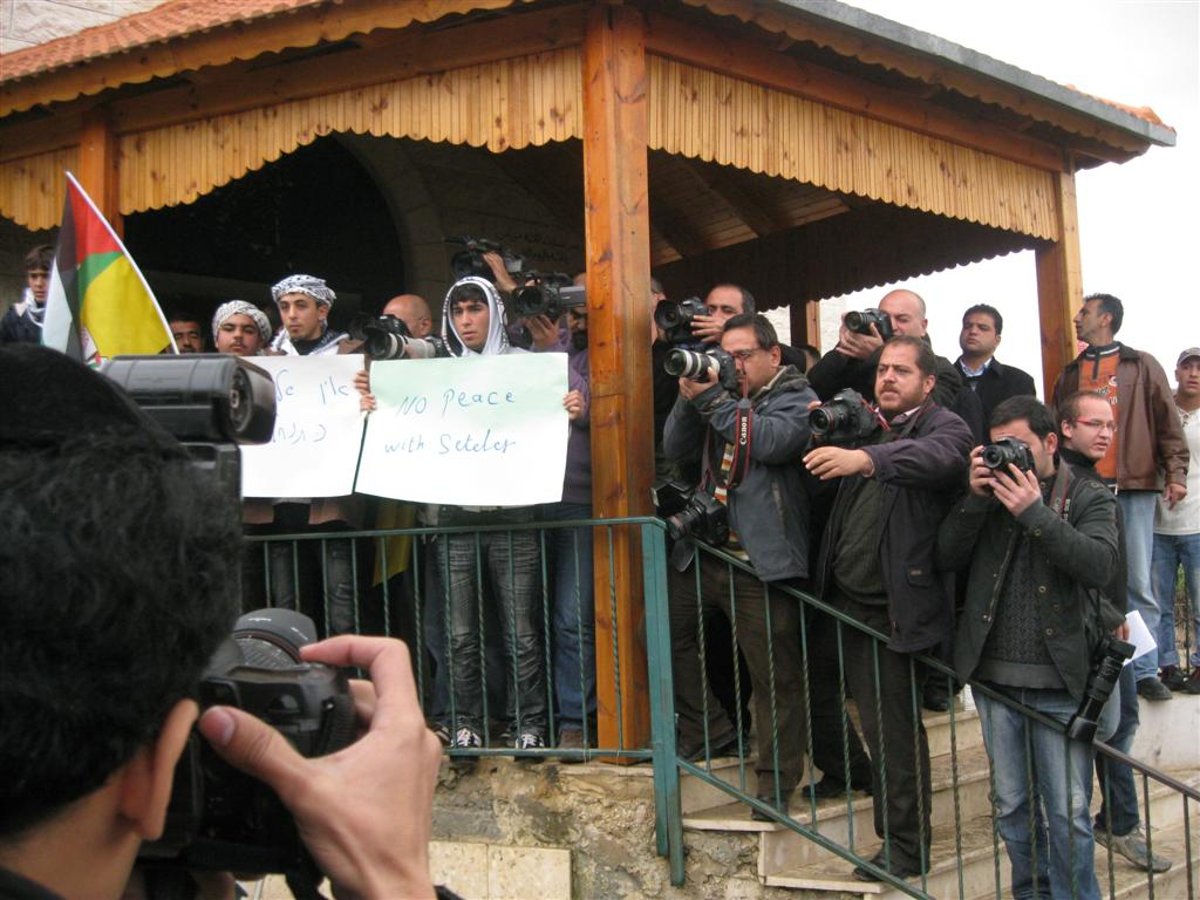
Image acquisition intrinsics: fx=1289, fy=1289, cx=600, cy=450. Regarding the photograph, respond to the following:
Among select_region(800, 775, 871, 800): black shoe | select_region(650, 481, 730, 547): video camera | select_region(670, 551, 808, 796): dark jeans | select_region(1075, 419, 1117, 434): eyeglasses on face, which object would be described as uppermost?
select_region(1075, 419, 1117, 434): eyeglasses on face

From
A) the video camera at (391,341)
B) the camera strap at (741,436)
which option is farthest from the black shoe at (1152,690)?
the video camera at (391,341)

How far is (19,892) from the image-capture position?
84 cm

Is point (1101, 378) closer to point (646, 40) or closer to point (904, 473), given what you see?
point (904, 473)

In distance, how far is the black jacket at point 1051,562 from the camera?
4199 mm

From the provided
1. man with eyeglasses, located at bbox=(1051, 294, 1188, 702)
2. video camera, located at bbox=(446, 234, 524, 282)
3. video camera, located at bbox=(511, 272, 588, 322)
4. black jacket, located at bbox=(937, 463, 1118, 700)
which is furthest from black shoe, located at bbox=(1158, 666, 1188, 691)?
video camera, located at bbox=(446, 234, 524, 282)

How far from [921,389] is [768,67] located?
1672 mm

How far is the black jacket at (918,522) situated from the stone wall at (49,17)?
6.12m

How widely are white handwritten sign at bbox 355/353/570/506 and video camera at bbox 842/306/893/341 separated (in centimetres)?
132

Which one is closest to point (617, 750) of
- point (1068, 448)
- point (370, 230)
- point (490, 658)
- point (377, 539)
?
point (490, 658)

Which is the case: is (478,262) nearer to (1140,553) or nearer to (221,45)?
(221,45)

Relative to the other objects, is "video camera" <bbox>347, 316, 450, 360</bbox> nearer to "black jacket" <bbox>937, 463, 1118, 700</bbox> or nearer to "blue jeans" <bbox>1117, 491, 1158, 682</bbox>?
"black jacket" <bbox>937, 463, 1118, 700</bbox>

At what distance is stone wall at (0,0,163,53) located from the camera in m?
7.83

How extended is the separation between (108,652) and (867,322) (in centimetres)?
483

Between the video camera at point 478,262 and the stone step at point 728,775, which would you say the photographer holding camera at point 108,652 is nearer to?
the stone step at point 728,775
